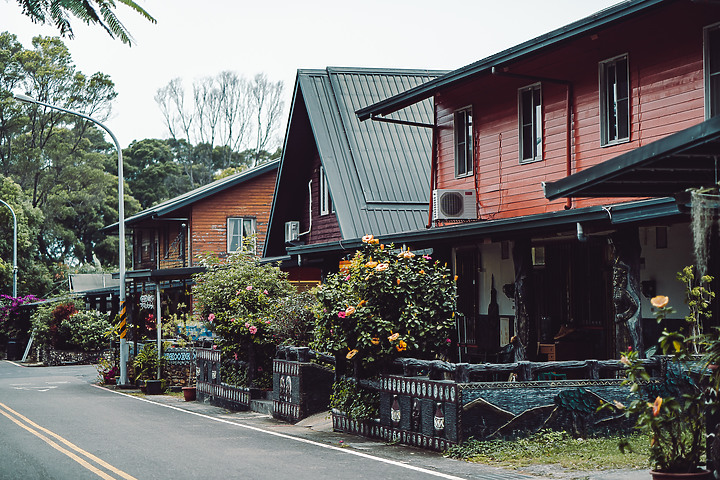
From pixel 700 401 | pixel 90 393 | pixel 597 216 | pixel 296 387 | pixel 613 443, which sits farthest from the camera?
pixel 90 393

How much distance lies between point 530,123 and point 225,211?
24460 millimetres

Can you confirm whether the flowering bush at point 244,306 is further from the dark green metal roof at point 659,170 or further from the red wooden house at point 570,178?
the dark green metal roof at point 659,170

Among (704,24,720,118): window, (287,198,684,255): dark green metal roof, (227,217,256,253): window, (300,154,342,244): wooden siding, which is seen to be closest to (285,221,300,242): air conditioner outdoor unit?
(300,154,342,244): wooden siding

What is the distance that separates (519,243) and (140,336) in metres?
18.3

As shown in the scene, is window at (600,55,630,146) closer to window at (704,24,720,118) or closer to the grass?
window at (704,24,720,118)

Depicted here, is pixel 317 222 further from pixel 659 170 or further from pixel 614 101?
pixel 659 170

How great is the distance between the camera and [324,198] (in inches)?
1089

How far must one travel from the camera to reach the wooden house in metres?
25.4

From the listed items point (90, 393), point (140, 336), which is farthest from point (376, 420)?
point (140, 336)

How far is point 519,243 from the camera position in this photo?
669 inches

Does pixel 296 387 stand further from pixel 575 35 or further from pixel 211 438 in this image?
pixel 575 35

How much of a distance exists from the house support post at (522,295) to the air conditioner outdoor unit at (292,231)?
13.2 metres

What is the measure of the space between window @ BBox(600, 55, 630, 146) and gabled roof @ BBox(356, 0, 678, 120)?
1159 millimetres

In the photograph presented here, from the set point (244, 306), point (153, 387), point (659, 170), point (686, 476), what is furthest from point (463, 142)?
point (686, 476)
